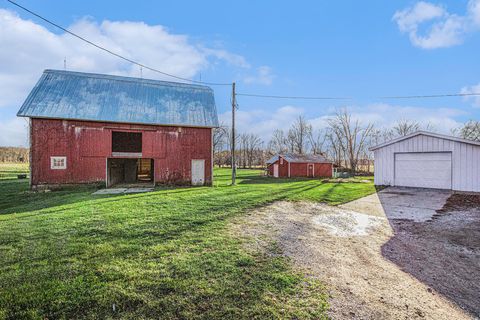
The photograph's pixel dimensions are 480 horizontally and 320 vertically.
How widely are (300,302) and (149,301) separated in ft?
6.03

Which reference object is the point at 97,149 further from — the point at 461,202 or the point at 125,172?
the point at 461,202

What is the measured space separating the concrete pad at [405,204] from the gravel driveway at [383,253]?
0.06 m

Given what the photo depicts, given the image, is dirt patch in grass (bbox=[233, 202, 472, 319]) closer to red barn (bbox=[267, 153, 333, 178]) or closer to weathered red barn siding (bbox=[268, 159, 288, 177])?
red barn (bbox=[267, 153, 333, 178])

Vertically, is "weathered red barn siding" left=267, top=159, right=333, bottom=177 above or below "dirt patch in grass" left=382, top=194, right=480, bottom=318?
above

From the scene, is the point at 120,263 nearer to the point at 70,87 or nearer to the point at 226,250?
the point at 226,250

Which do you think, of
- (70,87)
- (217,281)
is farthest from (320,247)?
(70,87)

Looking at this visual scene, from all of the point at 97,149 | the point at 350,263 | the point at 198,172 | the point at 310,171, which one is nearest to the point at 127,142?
the point at 97,149

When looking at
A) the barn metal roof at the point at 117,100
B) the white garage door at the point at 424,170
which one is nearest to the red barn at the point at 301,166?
the barn metal roof at the point at 117,100

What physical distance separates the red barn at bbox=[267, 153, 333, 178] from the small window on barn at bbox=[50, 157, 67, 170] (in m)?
25.7

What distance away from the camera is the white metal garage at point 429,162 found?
12992 millimetres

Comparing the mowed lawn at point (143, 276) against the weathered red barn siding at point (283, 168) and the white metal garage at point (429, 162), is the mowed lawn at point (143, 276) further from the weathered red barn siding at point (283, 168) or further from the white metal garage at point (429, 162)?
the weathered red barn siding at point (283, 168)

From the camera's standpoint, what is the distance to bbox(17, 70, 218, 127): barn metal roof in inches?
608

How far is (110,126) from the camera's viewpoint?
1600cm

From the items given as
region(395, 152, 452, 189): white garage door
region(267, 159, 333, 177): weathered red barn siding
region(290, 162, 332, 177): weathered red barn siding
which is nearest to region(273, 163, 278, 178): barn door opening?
region(267, 159, 333, 177): weathered red barn siding
